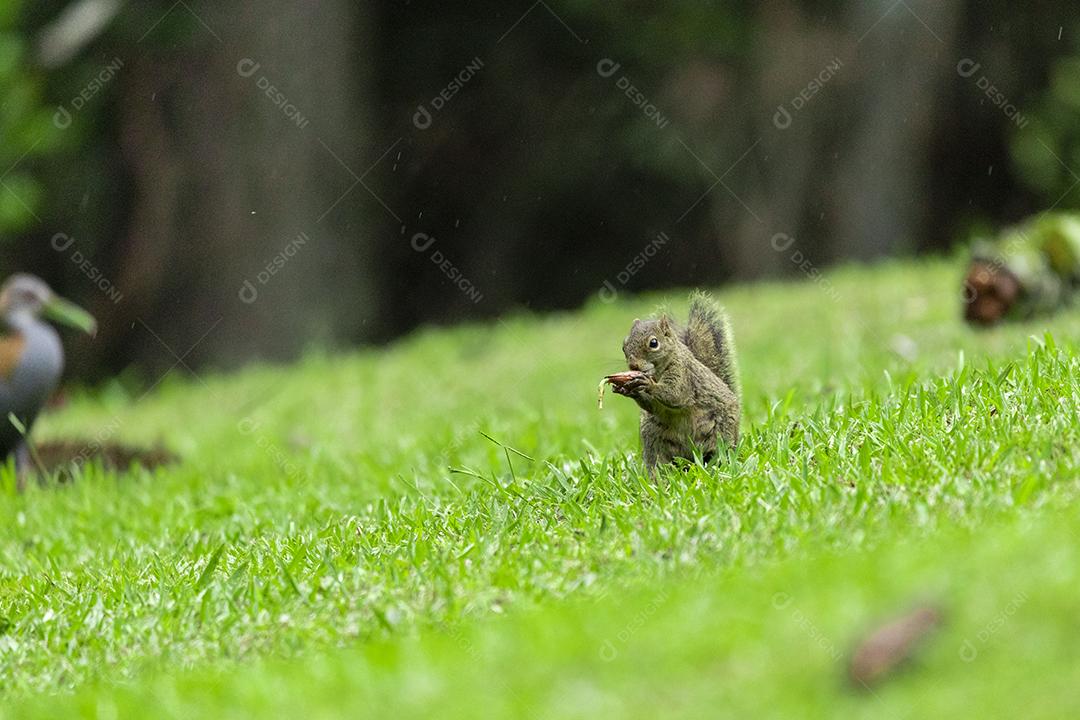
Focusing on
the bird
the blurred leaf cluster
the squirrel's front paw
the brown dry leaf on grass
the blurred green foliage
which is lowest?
the blurred leaf cluster

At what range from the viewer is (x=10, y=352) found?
7129mm

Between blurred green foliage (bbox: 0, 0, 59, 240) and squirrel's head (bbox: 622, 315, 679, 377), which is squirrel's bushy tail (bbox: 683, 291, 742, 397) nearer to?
squirrel's head (bbox: 622, 315, 679, 377)

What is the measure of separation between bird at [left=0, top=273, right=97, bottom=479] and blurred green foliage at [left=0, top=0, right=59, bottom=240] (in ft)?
15.8

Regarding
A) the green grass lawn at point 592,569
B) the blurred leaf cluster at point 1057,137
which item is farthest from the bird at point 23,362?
the blurred leaf cluster at point 1057,137

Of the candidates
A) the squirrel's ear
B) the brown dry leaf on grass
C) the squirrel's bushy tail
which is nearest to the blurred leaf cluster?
the squirrel's bushy tail

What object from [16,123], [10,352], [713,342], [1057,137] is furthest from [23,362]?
[1057,137]

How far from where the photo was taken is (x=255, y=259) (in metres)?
13.1

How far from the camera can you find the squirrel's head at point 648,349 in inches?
172

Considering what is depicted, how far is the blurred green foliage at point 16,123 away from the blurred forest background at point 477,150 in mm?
28

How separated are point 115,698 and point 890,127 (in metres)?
11.7

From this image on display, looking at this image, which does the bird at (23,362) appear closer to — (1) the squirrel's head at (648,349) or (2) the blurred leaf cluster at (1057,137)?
(1) the squirrel's head at (648,349)

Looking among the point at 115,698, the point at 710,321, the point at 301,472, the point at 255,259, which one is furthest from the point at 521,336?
the point at 115,698

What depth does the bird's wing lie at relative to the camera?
7.09 metres

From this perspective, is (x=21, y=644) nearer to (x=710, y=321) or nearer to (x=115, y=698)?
(x=115, y=698)
